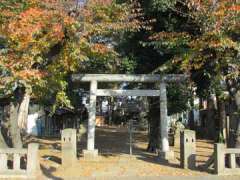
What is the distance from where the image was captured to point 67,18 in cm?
1523

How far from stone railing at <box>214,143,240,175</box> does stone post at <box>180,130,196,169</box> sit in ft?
5.47

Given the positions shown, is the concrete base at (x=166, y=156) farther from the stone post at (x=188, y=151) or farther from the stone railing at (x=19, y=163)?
the stone railing at (x=19, y=163)

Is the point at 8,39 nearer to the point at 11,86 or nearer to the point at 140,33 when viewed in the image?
the point at 11,86

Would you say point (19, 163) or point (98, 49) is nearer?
point (19, 163)

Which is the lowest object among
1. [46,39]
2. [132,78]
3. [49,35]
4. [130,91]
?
[130,91]

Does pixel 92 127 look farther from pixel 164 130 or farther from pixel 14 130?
pixel 14 130

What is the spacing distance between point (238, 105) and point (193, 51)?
102 inches

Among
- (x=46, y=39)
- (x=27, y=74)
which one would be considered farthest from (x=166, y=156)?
(x=27, y=74)

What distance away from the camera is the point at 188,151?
1767cm

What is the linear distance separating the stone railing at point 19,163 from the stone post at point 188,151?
546 cm

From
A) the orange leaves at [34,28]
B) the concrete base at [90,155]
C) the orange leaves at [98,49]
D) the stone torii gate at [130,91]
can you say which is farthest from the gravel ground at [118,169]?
the orange leaves at [34,28]

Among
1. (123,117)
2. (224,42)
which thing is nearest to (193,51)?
(224,42)

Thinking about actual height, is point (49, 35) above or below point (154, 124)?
above

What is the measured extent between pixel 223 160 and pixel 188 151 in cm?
204
